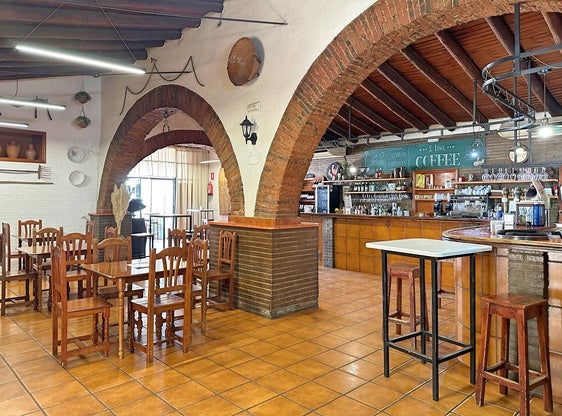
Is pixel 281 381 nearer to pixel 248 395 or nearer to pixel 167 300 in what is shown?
pixel 248 395

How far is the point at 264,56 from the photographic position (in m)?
5.36

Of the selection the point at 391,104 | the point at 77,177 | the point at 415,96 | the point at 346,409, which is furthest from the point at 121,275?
the point at 391,104

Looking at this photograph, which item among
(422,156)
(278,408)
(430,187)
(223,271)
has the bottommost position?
(278,408)

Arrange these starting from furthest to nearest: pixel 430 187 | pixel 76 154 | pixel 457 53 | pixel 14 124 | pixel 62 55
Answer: pixel 430 187
pixel 76 154
pixel 14 124
pixel 457 53
pixel 62 55

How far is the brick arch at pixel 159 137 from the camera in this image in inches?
230

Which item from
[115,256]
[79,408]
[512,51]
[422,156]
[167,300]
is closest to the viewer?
[79,408]

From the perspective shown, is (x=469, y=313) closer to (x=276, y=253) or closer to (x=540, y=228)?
(x=540, y=228)

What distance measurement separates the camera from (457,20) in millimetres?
3746

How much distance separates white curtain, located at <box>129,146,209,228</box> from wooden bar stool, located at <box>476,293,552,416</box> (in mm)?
11823

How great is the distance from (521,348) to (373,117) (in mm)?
7150

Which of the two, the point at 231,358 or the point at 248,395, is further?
the point at 231,358

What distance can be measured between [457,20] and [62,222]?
27.1ft

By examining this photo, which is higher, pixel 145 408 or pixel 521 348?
pixel 521 348

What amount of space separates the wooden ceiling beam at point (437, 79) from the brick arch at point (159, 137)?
10.3 ft
